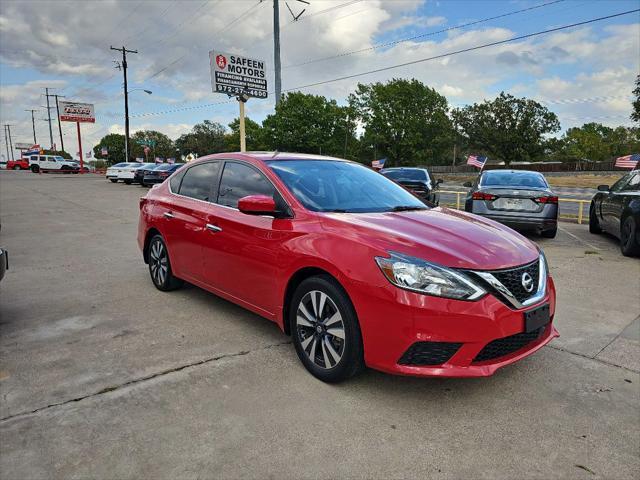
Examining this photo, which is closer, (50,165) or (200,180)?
(200,180)

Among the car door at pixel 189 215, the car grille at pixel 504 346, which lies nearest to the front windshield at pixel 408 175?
the car door at pixel 189 215

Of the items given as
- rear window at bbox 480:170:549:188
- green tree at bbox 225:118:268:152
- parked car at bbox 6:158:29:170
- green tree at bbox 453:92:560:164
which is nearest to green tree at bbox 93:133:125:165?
green tree at bbox 225:118:268:152

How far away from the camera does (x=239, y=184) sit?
4074mm

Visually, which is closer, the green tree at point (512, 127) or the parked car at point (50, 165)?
the parked car at point (50, 165)

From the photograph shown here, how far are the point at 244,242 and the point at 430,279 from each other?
1653 millimetres

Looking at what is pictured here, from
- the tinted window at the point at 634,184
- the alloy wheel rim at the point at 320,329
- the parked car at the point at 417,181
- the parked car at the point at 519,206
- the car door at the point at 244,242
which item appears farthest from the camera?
the parked car at the point at 417,181

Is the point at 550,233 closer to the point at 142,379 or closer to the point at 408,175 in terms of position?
the point at 408,175

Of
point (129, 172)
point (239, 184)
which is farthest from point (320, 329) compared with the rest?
point (129, 172)

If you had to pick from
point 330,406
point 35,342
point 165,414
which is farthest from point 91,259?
point 330,406

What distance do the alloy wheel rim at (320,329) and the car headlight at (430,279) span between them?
19.8 inches

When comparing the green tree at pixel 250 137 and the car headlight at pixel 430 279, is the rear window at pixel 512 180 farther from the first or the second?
the green tree at pixel 250 137

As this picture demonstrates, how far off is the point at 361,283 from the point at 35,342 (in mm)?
2816

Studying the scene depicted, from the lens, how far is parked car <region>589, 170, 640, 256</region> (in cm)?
734

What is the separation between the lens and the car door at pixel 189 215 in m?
4.38
